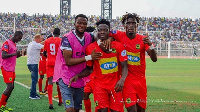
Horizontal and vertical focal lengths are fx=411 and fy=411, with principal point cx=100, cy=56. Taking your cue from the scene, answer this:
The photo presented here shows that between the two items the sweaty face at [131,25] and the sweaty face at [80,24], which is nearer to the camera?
the sweaty face at [80,24]

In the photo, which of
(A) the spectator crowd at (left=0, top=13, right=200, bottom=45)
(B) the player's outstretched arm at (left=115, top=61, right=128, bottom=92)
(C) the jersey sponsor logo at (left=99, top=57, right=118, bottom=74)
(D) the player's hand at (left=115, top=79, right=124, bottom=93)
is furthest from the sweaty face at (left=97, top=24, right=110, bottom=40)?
(A) the spectator crowd at (left=0, top=13, right=200, bottom=45)

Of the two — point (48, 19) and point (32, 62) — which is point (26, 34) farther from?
point (32, 62)

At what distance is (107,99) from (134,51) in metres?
1.09

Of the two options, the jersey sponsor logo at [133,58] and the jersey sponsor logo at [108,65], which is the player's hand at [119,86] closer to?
the jersey sponsor logo at [108,65]

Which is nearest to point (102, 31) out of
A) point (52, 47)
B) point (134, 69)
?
point (134, 69)

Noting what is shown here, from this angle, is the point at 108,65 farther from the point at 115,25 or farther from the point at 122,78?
the point at 115,25

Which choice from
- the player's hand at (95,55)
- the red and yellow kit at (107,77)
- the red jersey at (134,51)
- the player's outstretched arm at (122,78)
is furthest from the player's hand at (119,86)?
the red jersey at (134,51)

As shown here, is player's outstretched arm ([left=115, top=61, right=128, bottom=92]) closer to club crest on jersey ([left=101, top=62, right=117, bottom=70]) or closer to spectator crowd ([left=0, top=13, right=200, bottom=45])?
club crest on jersey ([left=101, top=62, right=117, bottom=70])

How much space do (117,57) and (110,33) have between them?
667 millimetres

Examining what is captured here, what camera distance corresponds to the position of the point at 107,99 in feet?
21.8

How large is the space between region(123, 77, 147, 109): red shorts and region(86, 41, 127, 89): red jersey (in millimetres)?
458

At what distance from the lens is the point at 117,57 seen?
6738 mm

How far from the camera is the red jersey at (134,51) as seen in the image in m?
7.18

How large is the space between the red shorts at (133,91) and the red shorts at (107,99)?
1.39 feet
